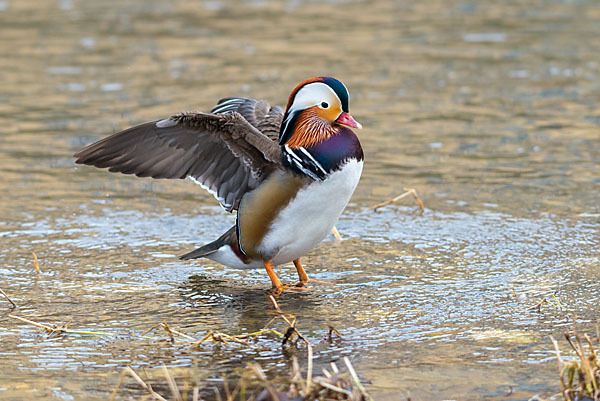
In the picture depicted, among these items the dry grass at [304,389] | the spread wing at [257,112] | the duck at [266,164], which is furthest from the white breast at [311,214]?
the dry grass at [304,389]

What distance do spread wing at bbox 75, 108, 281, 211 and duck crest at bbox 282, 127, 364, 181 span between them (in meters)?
0.17

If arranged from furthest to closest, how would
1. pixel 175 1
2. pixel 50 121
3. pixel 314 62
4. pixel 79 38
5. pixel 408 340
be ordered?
pixel 175 1 < pixel 79 38 < pixel 314 62 < pixel 50 121 < pixel 408 340

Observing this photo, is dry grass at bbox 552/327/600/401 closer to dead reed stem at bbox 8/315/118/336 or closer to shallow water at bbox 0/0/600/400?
shallow water at bbox 0/0/600/400

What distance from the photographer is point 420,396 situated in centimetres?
405

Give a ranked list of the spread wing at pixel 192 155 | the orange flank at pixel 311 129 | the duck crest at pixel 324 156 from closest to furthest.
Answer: the duck crest at pixel 324 156, the orange flank at pixel 311 129, the spread wing at pixel 192 155

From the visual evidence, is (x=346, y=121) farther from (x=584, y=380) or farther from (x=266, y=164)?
(x=584, y=380)

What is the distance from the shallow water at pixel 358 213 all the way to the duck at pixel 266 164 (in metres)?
0.35

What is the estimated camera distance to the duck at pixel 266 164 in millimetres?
5328

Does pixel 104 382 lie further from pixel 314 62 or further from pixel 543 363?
pixel 314 62

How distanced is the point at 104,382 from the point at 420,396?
1437mm

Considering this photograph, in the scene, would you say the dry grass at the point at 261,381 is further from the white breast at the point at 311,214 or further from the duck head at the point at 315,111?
the duck head at the point at 315,111

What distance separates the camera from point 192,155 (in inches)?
225

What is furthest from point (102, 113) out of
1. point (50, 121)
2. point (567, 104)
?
point (567, 104)

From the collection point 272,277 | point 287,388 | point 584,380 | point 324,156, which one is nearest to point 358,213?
point 272,277
